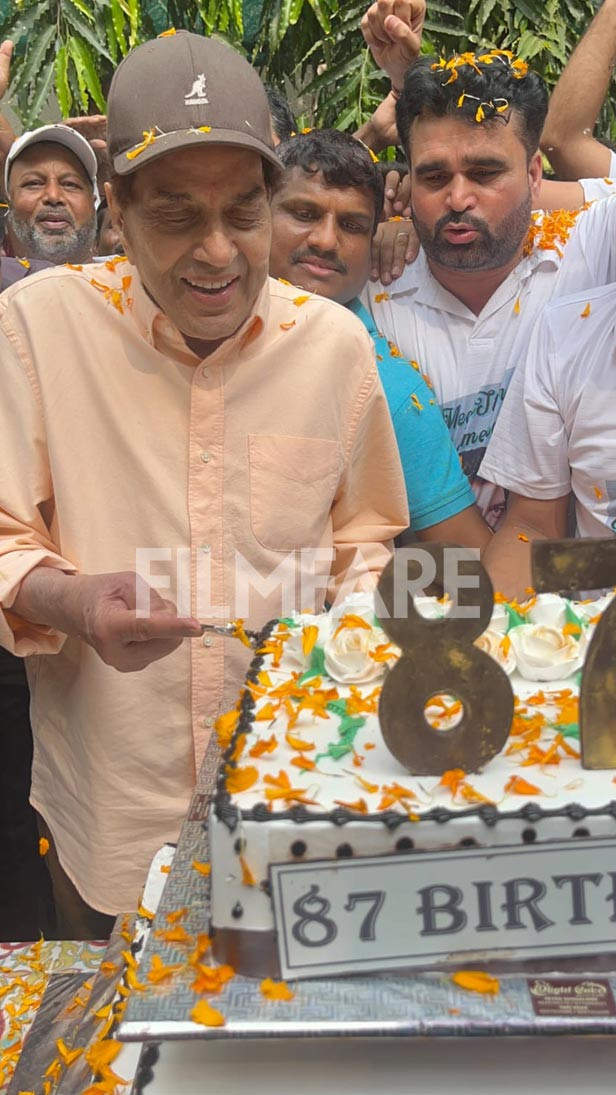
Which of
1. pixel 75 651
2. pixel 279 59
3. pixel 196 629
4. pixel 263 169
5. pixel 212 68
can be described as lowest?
pixel 75 651

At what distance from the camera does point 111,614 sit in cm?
165

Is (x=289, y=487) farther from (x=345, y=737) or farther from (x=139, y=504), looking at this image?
(x=345, y=737)

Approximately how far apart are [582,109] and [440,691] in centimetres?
305

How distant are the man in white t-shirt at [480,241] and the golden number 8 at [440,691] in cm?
146

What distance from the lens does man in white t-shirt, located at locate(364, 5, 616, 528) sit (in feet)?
9.16

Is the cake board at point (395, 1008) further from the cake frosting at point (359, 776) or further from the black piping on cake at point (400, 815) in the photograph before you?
the black piping on cake at point (400, 815)

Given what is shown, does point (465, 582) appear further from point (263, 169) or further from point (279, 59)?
point (279, 59)

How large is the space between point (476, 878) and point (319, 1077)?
1.00ft

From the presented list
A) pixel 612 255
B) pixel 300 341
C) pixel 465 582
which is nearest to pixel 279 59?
pixel 612 255

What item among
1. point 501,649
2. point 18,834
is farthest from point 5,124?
point 501,649

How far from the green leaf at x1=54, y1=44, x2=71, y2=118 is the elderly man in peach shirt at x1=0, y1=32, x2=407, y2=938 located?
4.65 meters

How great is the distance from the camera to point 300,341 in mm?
2115

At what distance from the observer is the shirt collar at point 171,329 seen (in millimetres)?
1976

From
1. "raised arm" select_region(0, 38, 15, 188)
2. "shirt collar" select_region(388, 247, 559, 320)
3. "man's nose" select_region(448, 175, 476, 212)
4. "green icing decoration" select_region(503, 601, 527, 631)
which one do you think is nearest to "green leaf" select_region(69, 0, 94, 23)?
"raised arm" select_region(0, 38, 15, 188)
